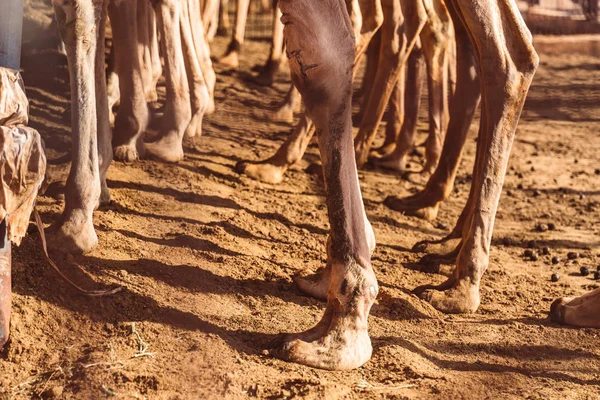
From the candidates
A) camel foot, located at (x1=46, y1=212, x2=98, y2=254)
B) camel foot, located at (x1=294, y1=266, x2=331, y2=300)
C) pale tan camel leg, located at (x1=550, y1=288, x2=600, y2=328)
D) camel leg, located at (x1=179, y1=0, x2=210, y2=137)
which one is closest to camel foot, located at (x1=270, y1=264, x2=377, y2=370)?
camel foot, located at (x1=294, y1=266, x2=331, y2=300)

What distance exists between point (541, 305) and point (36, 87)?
4.46 m

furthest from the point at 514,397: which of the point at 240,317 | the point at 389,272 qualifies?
the point at 389,272

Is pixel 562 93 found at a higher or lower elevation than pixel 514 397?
higher

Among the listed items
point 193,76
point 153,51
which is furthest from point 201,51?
point 193,76

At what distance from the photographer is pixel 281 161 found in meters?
6.41

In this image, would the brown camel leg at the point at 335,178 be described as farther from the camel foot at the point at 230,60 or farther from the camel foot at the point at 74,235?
the camel foot at the point at 230,60

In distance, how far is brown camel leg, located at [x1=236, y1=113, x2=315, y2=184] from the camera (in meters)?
6.30

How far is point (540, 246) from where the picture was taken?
582cm

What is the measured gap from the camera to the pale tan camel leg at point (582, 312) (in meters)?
4.27

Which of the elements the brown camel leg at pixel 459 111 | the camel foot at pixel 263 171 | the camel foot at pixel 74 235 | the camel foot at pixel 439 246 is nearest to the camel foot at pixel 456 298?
the camel foot at pixel 439 246

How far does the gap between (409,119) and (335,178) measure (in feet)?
12.3

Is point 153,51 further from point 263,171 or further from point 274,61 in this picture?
point 274,61

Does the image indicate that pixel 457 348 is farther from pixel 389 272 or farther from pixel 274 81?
pixel 274 81

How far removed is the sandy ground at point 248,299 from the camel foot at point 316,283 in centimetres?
6
